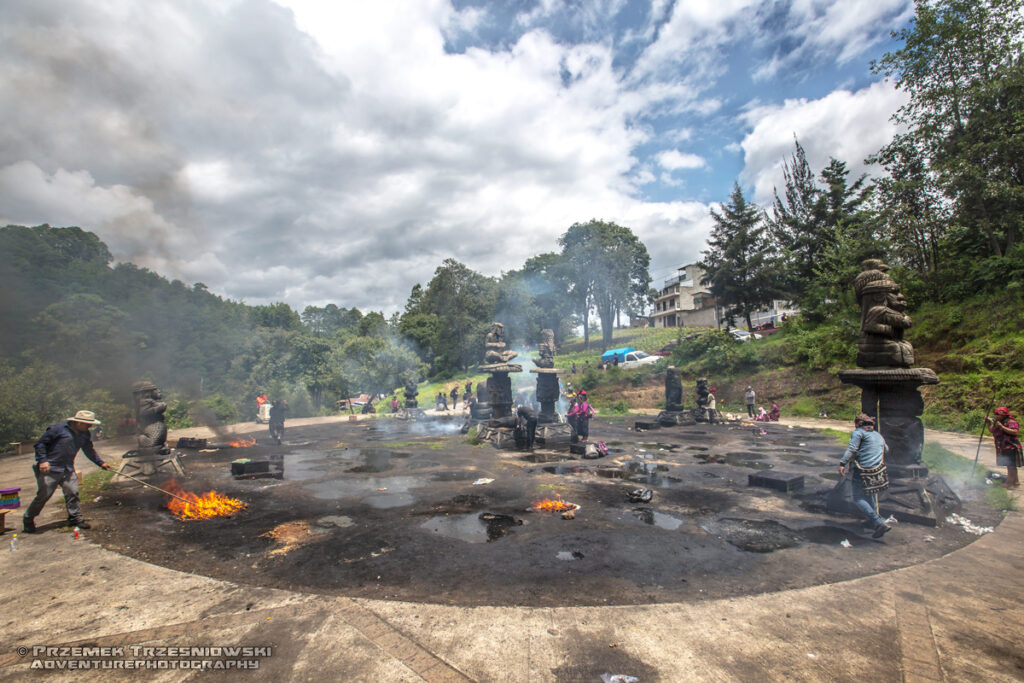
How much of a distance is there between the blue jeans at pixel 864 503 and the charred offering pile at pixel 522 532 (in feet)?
0.96

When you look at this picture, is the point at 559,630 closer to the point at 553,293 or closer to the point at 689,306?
the point at 553,293

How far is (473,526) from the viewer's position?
639 cm

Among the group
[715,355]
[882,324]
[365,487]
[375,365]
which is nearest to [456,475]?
[365,487]

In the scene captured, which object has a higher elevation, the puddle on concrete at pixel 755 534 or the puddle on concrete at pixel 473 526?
the puddle on concrete at pixel 473 526

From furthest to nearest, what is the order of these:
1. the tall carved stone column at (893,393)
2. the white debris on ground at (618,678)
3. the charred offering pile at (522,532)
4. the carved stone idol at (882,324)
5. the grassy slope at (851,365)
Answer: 1. the grassy slope at (851,365)
2. the carved stone idol at (882,324)
3. the tall carved stone column at (893,393)
4. the charred offering pile at (522,532)
5. the white debris on ground at (618,678)

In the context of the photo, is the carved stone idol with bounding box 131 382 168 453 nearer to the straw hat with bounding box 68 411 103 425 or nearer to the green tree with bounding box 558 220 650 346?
the straw hat with bounding box 68 411 103 425

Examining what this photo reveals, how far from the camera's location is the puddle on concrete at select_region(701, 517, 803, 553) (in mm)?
5512

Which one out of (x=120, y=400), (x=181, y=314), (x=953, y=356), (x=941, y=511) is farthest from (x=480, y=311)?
(x=941, y=511)

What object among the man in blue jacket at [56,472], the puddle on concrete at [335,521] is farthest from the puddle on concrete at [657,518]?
the man in blue jacket at [56,472]

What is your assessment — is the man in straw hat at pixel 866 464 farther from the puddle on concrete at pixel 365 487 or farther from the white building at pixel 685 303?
the white building at pixel 685 303

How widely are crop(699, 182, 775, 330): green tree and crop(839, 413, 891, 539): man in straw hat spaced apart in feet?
105

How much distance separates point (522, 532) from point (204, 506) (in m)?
5.55

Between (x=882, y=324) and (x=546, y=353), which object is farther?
(x=546, y=353)

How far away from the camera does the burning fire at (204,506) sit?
7025 millimetres
